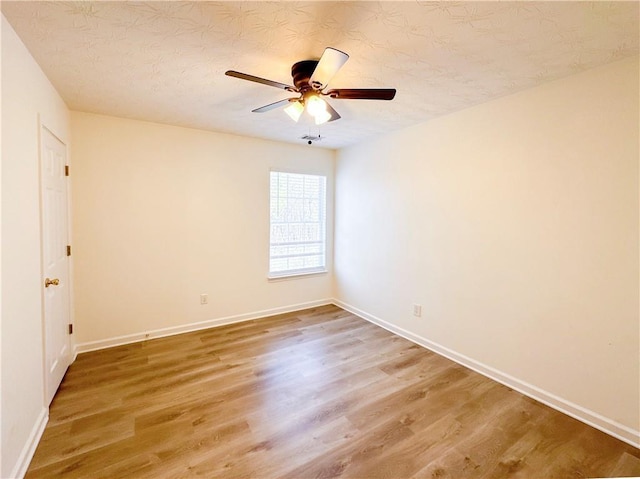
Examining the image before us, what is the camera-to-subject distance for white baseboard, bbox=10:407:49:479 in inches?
61.3

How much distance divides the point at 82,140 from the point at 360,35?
2.88m

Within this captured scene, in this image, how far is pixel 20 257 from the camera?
1666mm

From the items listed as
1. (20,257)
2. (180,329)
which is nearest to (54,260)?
(20,257)

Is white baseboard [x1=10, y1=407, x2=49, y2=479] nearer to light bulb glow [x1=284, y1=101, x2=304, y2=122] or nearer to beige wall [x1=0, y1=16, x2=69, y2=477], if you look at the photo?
beige wall [x1=0, y1=16, x2=69, y2=477]

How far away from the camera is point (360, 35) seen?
1636 mm

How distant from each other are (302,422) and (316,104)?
217cm

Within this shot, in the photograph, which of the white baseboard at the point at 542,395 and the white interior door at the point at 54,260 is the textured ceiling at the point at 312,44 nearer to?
the white interior door at the point at 54,260

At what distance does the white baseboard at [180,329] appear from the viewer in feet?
10.1

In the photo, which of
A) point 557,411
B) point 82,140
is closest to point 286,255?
point 82,140

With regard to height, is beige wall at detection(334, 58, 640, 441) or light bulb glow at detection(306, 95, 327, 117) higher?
light bulb glow at detection(306, 95, 327, 117)

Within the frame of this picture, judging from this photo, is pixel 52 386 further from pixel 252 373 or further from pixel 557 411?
pixel 557 411

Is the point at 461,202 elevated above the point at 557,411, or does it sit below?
above

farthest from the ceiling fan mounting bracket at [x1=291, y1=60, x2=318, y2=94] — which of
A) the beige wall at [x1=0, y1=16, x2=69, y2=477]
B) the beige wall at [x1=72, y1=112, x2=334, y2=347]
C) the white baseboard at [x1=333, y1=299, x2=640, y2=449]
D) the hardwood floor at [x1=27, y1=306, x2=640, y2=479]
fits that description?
the white baseboard at [x1=333, y1=299, x2=640, y2=449]

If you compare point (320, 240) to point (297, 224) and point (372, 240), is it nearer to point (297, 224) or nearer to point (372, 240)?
point (297, 224)
